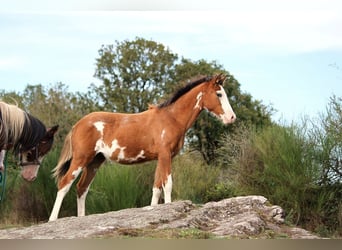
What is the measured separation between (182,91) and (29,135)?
8.13 ft

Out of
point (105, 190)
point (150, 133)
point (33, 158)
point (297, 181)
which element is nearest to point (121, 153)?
point (150, 133)

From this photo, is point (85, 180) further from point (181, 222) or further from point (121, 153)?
point (181, 222)

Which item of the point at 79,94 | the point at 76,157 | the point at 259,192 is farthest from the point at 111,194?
the point at 79,94

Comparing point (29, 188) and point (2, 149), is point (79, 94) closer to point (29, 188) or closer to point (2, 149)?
point (29, 188)

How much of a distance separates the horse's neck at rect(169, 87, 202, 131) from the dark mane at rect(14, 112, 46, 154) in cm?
207

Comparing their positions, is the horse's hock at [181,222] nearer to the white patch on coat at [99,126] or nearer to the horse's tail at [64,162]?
the horse's tail at [64,162]

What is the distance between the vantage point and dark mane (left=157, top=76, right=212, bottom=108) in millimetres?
9672

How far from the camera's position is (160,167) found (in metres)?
9.30

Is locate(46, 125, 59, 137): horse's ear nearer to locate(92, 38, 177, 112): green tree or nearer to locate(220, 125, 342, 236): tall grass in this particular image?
locate(220, 125, 342, 236): tall grass

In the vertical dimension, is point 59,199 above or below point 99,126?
below

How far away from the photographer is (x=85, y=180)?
10062 mm

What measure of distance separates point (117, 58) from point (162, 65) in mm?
1489

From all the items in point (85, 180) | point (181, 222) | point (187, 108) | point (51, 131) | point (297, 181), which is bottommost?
point (181, 222)

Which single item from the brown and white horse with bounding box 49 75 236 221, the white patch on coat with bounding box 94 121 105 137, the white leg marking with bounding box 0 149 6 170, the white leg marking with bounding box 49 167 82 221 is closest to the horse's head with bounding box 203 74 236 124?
the brown and white horse with bounding box 49 75 236 221
